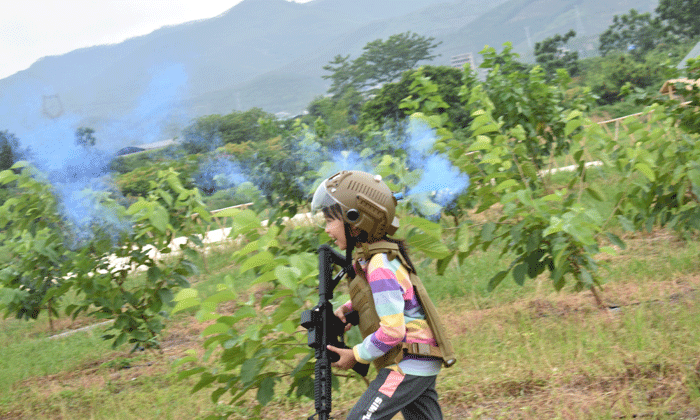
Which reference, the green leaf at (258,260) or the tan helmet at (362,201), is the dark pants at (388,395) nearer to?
the tan helmet at (362,201)

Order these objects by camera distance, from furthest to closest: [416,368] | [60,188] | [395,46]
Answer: [395,46] < [60,188] < [416,368]

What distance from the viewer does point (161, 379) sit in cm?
548

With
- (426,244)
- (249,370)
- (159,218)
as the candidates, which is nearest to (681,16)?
(159,218)

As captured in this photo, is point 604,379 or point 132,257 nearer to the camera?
point 604,379

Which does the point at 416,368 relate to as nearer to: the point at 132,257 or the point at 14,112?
the point at 132,257

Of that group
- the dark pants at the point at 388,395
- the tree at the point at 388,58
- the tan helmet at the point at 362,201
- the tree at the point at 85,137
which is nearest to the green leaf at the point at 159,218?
the tree at the point at 85,137

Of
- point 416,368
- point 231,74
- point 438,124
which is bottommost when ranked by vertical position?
point 416,368

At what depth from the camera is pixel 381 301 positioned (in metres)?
2.45

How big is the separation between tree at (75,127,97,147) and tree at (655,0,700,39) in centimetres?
3889

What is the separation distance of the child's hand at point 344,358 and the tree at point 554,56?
3324 cm

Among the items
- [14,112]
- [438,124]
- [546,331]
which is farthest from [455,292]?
[14,112]

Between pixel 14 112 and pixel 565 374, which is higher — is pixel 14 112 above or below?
above

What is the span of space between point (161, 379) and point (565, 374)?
11.3ft

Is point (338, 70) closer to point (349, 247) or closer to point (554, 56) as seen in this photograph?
point (554, 56)
